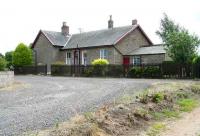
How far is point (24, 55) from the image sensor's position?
54812 mm

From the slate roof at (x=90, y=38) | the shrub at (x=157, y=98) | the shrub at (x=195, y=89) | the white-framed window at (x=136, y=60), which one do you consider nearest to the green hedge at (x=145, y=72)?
the white-framed window at (x=136, y=60)

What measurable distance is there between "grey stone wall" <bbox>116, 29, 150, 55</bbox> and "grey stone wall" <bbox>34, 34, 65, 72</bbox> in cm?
1049

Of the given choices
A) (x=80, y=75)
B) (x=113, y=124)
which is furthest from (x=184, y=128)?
(x=80, y=75)

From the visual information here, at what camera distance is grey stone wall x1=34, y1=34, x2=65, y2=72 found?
2196 inches

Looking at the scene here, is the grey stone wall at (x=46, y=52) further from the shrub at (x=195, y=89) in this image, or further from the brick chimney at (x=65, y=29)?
the shrub at (x=195, y=89)

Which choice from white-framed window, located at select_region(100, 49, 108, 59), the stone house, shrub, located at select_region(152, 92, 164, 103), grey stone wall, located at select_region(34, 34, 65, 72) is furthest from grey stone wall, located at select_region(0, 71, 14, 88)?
grey stone wall, located at select_region(34, 34, 65, 72)

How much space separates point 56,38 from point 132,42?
40.7 feet

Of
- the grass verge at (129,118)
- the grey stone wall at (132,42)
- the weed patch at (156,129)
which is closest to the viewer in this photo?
Result: the grass verge at (129,118)

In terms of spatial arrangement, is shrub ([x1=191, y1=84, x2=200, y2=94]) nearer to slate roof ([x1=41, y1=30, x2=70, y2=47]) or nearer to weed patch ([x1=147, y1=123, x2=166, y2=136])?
weed patch ([x1=147, y1=123, x2=166, y2=136])

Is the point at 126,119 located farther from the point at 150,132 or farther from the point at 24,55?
the point at 24,55

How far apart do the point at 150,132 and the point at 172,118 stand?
274 centimetres

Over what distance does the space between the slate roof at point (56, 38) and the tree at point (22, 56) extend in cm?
362

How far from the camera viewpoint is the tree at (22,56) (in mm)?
54188

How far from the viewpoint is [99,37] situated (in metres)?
52.5
